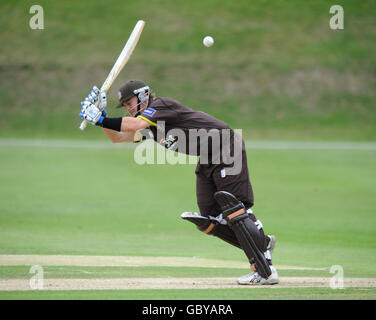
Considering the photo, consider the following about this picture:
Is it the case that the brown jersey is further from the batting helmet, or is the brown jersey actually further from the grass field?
the grass field

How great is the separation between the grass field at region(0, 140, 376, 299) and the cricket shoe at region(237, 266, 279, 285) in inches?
10.1

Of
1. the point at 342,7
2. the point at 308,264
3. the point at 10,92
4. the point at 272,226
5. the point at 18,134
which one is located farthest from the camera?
the point at 342,7

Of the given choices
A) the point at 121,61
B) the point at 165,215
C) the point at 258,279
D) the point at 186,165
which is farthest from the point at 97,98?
the point at 186,165

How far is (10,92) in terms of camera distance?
88.3ft

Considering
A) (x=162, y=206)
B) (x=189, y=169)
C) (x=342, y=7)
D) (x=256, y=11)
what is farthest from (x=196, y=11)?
(x=162, y=206)

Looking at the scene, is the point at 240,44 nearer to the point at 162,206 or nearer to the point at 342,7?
the point at 342,7

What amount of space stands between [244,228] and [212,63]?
22436 mm

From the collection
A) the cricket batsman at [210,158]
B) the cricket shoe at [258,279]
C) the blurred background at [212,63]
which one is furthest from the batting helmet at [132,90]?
the blurred background at [212,63]

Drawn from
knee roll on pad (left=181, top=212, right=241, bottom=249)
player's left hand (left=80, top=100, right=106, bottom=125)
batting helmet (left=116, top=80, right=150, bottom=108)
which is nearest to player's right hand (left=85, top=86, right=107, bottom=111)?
player's left hand (left=80, top=100, right=106, bottom=125)

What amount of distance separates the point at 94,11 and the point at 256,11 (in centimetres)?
779

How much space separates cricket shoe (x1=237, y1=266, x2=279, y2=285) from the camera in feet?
21.3

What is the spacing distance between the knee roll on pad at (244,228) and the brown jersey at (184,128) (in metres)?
0.58

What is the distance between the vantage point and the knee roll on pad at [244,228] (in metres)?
6.36

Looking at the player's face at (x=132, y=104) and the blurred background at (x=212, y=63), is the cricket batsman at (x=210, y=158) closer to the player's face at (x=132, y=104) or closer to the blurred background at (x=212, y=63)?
the player's face at (x=132, y=104)
